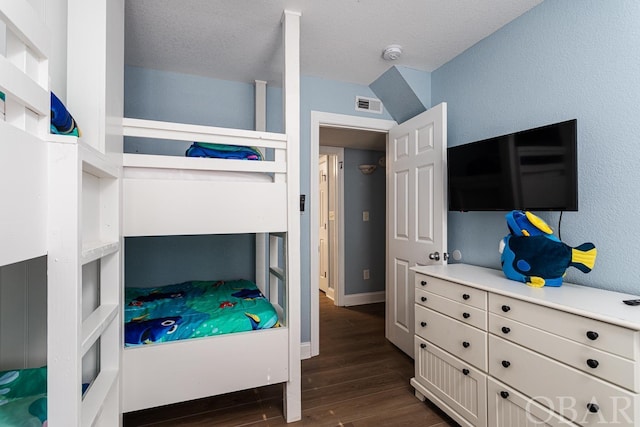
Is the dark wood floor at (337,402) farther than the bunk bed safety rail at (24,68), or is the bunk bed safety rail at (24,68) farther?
the dark wood floor at (337,402)

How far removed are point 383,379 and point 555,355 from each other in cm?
127

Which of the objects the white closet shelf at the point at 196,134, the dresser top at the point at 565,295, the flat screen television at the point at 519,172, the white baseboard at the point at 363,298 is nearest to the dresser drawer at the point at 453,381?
the dresser top at the point at 565,295

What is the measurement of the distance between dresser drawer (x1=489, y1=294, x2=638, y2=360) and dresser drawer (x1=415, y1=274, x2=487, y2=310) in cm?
7

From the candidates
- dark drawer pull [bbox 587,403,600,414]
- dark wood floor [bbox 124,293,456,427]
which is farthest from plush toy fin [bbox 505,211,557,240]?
dark wood floor [bbox 124,293,456,427]

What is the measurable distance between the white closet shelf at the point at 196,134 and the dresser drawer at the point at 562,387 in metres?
1.52

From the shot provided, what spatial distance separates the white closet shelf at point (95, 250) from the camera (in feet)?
2.79

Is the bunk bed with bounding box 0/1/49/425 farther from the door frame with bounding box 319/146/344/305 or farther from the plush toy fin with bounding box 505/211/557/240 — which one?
the door frame with bounding box 319/146/344/305

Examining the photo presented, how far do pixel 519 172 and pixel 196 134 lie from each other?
1.76 metres

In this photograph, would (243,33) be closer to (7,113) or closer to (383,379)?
(7,113)

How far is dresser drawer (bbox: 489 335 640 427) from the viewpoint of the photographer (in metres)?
1.02

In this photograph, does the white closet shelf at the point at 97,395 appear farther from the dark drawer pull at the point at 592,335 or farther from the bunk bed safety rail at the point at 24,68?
the dark drawer pull at the point at 592,335

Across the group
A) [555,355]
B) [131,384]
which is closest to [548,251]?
[555,355]

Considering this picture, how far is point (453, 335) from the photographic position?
5.55 feet

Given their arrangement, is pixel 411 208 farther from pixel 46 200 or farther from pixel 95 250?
pixel 46 200
